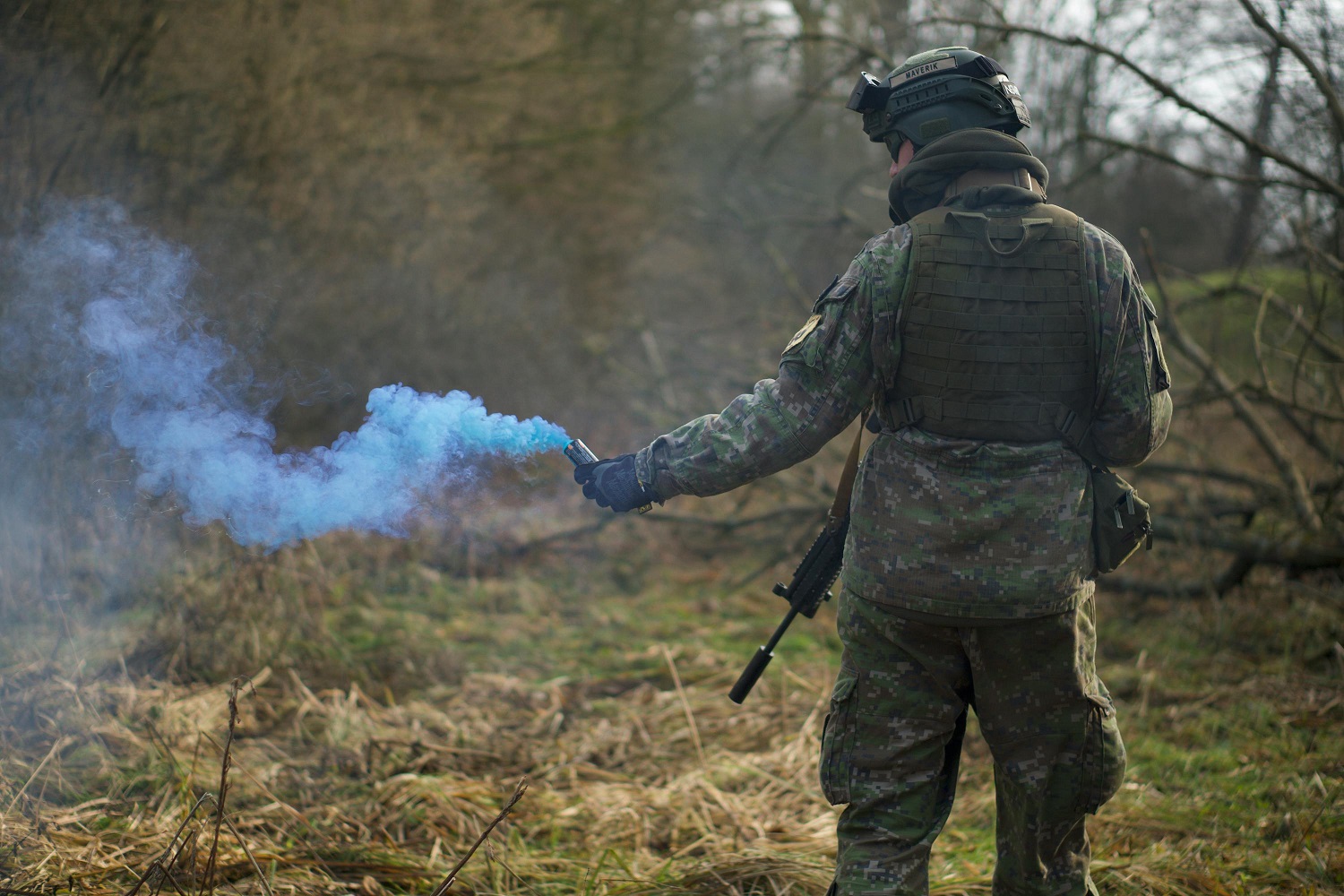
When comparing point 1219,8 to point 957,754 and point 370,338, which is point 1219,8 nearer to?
point 957,754

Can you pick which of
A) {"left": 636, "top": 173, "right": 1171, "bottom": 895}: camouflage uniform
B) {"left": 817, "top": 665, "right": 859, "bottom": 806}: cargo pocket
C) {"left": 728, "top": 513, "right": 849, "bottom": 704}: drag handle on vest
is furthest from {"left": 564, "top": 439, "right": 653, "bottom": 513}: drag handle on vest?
{"left": 817, "top": 665, "right": 859, "bottom": 806}: cargo pocket

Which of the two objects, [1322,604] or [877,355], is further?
[1322,604]

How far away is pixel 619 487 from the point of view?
93.4 inches

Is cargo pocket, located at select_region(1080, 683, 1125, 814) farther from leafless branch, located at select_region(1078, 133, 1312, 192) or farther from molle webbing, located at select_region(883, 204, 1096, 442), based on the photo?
leafless branch, located at select_region(1078, 133, 1312, 192)

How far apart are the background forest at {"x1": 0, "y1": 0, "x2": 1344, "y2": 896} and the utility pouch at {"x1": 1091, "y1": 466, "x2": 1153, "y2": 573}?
1161 mm

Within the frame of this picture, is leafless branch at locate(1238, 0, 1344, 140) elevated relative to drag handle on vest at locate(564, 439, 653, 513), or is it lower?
elevated

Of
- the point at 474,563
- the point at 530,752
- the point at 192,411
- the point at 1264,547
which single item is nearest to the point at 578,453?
the point at 192,411

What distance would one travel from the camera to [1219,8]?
5.26m

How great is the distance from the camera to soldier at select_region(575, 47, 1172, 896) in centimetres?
A: 220

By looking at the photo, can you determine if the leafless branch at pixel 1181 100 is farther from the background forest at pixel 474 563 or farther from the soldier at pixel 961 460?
the soldier at pixel 961 460

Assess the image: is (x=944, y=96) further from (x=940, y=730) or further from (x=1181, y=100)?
(x=1181, y=100)

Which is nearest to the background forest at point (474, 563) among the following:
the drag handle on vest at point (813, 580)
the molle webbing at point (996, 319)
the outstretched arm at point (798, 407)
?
the drag handle on vest at point (813, 580)

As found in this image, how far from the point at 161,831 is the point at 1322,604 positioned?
5299mm

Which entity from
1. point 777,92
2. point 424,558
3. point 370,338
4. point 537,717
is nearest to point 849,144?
point 777,92
